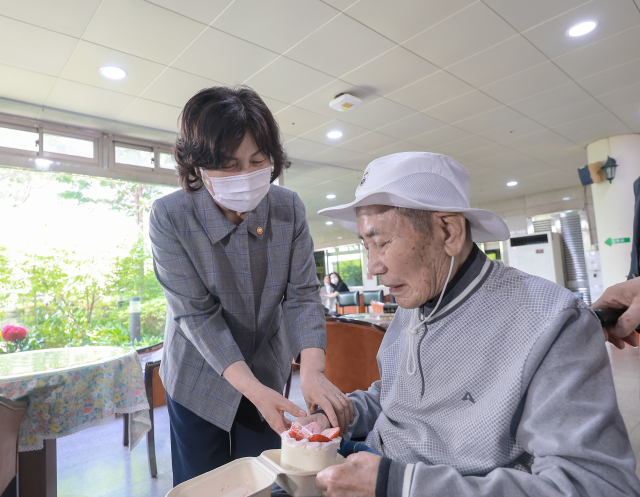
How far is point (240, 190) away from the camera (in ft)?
4.20

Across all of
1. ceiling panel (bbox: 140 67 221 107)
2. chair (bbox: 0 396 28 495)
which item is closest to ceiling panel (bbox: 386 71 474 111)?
ceiling panel (bbox: 140 67 221 107)

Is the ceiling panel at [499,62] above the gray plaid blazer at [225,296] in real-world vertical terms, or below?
above

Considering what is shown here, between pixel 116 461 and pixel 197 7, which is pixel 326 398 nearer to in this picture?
pixel 116 461

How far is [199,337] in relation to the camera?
1.21 m

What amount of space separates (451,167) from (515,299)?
327mm

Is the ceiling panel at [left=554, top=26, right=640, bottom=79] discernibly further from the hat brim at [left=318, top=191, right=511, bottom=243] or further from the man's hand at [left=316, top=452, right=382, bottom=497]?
the man's hand at [left=316, top=452, right=382, bottom=497]

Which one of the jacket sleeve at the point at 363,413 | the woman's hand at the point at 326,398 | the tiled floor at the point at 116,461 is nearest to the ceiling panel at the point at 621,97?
the tiled floor at the point at 116,461

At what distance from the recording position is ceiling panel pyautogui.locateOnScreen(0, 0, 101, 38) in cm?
297

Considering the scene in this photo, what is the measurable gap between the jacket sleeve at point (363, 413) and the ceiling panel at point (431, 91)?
3.91 metres

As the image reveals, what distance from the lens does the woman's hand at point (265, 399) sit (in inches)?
41.3

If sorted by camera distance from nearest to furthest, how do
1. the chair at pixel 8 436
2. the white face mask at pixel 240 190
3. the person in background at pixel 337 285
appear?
the white face mask at pixel 240 190 → the chair at pixel 8 436 → the person in background at pixel 337 285

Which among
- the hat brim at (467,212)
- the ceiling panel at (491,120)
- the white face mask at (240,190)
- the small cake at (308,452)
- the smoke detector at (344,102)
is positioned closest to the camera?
the small cake at (308,452)

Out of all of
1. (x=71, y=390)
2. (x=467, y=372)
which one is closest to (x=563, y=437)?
(x=467, y=372)

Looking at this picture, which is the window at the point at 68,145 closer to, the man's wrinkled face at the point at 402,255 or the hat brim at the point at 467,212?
the hat brim at the point at 467,212
